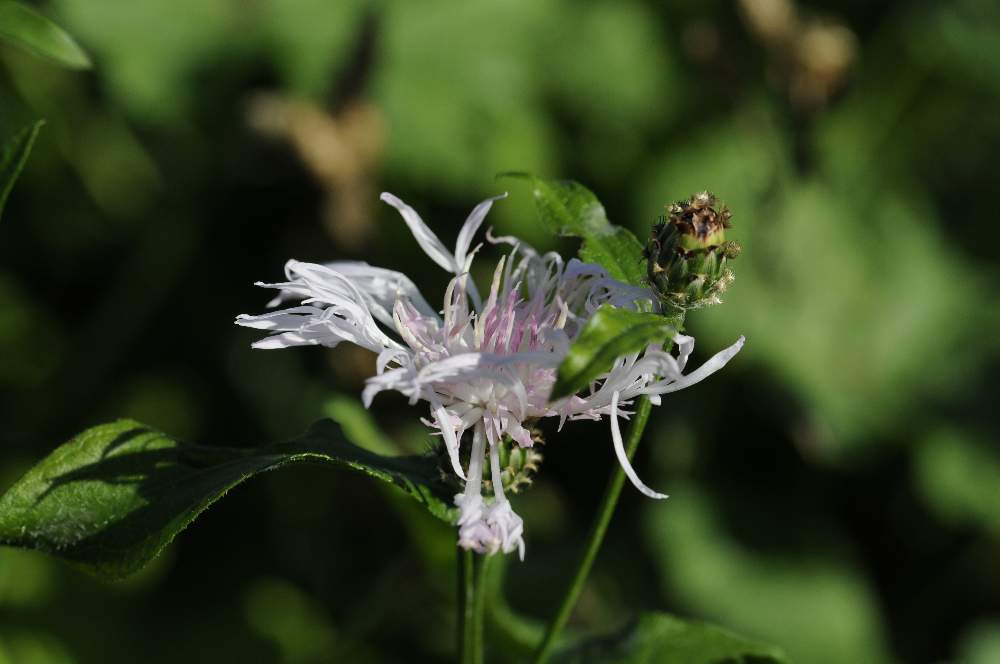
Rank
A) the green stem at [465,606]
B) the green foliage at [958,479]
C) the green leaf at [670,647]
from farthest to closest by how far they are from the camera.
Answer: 1. the green foliage at [958,479]
2. the green leaf at [670,647]
3. the green stem at [465,606]

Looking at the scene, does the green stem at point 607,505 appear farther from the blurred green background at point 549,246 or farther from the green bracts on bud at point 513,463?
the blurred green background at point 549,246

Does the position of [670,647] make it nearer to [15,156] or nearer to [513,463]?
[513,463]

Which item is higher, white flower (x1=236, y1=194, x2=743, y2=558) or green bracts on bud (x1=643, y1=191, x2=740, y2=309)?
green bracts on bud (x1=643, y1=191, x2=740, y2=309)

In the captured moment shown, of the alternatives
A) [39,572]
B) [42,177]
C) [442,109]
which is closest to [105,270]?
[42,177]

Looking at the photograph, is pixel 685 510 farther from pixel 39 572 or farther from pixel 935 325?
pixel 39 572

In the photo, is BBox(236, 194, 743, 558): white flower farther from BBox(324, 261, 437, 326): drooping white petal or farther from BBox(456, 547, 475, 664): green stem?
BBox(456, 547, 475, 664): green stem

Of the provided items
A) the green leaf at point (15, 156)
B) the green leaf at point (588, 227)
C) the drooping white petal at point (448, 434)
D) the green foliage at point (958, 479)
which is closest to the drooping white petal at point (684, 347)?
the green leaf at point (588, 227)

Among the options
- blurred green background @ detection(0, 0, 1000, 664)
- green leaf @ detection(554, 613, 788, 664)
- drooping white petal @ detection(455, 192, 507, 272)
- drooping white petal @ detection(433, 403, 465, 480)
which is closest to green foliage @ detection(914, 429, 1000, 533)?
blurred green background @ detection(0, 0, 1000, 664)
